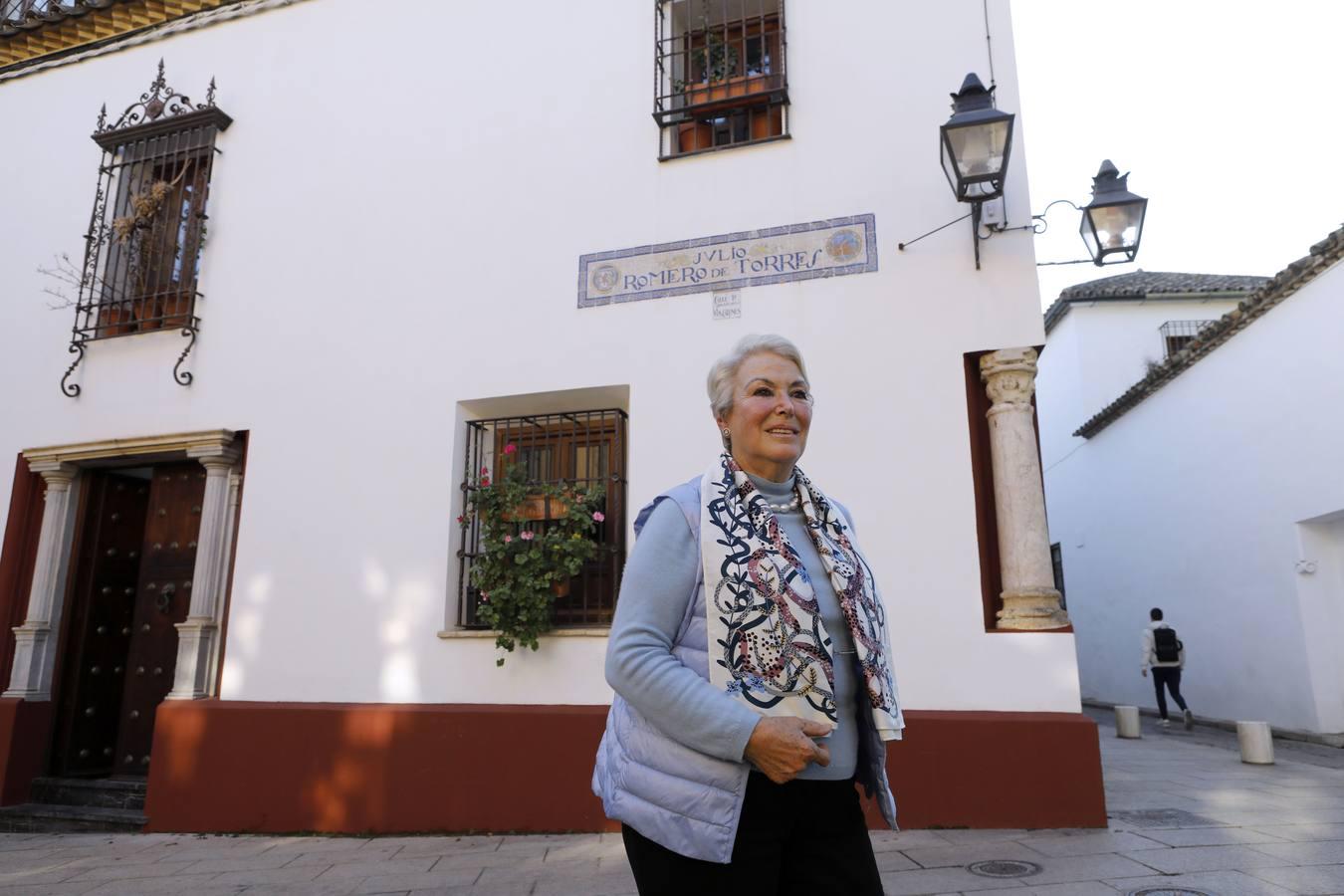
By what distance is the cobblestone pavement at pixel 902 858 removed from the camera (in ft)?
12.5

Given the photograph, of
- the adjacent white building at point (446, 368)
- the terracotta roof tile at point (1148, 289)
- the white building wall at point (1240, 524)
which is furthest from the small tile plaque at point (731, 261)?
the terracotta roof tile at point (1148, 289)

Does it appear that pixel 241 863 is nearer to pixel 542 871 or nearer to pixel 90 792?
pixel 542 871

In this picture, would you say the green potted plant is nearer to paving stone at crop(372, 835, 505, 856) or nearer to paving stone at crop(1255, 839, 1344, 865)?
paving stone at crop(372, 835, 505, 856)

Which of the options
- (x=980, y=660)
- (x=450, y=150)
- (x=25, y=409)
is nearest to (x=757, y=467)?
(x=980, y=660)

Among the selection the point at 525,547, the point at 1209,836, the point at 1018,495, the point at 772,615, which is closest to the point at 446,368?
the point at 525,547

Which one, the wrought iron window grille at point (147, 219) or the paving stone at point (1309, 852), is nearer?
the paving stone at point (1309, 852)

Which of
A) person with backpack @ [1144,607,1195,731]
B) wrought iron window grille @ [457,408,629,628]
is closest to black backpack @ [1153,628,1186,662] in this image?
person with backpack @ [1144,607,1195,731]

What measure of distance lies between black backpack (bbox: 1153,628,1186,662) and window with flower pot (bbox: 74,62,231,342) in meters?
11.0

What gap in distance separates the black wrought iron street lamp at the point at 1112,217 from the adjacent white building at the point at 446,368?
1.94 ft

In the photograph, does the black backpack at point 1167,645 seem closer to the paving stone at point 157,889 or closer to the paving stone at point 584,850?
the paving stone at point 584,850

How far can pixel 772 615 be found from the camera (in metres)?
1.73

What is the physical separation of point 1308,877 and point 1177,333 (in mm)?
14886

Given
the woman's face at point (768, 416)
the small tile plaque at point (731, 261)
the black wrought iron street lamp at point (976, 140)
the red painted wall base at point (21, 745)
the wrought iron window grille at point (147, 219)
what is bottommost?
the red painted wall base at point (21, 745)

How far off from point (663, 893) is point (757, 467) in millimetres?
871
